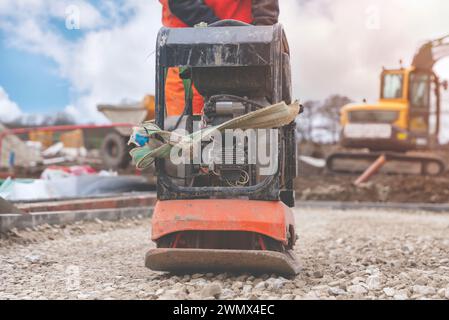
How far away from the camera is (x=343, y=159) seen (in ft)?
44.0

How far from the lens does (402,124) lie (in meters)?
12.7

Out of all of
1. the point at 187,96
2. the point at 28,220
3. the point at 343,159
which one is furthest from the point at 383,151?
the point at 187,96

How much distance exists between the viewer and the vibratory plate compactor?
2473mm

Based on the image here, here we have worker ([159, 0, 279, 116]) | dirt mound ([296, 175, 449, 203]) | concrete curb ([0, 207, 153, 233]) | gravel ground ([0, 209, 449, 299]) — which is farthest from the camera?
dirt mound ([296, 175, 449, 203])

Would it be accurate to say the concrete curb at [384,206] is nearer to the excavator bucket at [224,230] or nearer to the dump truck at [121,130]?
the dump truck at [121,130]

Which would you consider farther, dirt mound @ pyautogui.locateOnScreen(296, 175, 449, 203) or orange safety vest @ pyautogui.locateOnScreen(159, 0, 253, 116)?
dirt mound @ pyautogui.locateOnScreen(296, 175, 449, 203)

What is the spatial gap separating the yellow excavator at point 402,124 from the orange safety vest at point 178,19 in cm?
1010

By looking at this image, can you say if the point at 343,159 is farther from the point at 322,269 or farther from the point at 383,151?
the point at 322,269

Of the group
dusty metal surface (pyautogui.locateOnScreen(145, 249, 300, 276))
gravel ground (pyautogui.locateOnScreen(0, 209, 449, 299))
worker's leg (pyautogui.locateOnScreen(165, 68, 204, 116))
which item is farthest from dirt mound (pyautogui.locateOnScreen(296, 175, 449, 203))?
dusty metal surface (pyautogui.locateOnScreen(145, 249, 300, 276))

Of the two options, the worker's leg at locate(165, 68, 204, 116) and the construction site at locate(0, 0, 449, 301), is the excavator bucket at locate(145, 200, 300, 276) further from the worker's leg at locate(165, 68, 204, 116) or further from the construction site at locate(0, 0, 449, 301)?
the worker's leg at locate(165, 68, 204, 116)

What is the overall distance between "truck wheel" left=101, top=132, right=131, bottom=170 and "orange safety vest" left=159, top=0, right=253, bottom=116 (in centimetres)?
996

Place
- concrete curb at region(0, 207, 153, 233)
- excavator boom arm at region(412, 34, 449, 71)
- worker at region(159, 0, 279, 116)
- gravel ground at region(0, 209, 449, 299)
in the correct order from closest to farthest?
gravel ground at region(0, 209, 449, 299) → worker at region(159, 0, 279, 116) → concrete curb at region(0, 207, 153, 233) → excavator boom arm at region(412, 34, 449, 71)

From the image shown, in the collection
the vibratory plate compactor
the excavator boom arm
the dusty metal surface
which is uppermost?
the excavator boom arm

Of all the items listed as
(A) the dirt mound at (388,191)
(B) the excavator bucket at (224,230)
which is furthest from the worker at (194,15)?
(A) the dirt mound at (388,191)
